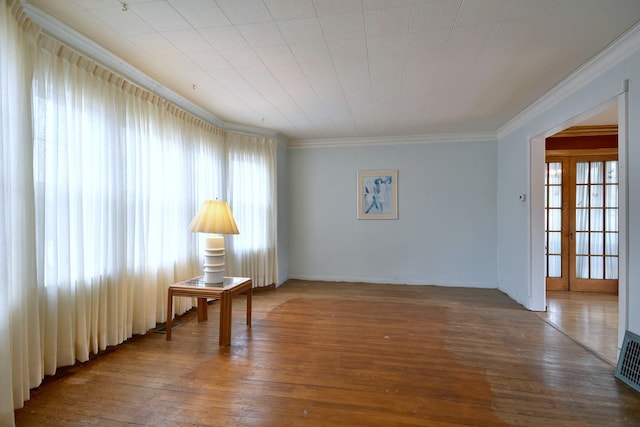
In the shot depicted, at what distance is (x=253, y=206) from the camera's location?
5.18 metres

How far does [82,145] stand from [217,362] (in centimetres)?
217

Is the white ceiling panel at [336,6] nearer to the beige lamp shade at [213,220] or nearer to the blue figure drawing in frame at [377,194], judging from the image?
the beige lamp shade at [213,220]

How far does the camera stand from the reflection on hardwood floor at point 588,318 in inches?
120

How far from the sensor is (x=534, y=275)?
4.16 m

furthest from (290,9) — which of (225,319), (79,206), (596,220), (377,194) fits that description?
(596,220)

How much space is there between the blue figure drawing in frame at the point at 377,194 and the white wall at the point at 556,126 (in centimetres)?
189

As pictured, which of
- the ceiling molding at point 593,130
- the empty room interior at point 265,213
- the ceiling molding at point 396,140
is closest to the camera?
the empty room interior at point 265,213

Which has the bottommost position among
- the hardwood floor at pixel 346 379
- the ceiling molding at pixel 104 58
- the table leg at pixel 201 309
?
the hardwood floor at pixel 346 379

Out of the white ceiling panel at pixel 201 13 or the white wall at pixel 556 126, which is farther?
the white wall at pixel 556 126

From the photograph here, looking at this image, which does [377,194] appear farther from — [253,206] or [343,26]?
[343,26]

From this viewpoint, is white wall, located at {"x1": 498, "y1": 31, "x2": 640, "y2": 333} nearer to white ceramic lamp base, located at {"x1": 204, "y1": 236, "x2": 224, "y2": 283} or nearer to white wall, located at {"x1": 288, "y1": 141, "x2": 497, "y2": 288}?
white wall, located at {"x1": 288, "y1": 141, "x2": 497, "y2": 288}

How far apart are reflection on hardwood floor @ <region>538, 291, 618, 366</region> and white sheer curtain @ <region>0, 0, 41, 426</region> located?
14.8 feet

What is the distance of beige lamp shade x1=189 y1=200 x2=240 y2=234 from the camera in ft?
10.3

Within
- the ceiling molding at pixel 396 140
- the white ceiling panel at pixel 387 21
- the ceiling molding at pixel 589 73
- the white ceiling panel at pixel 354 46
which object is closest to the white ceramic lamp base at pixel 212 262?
the white ceiling panel at pixel 354 46
